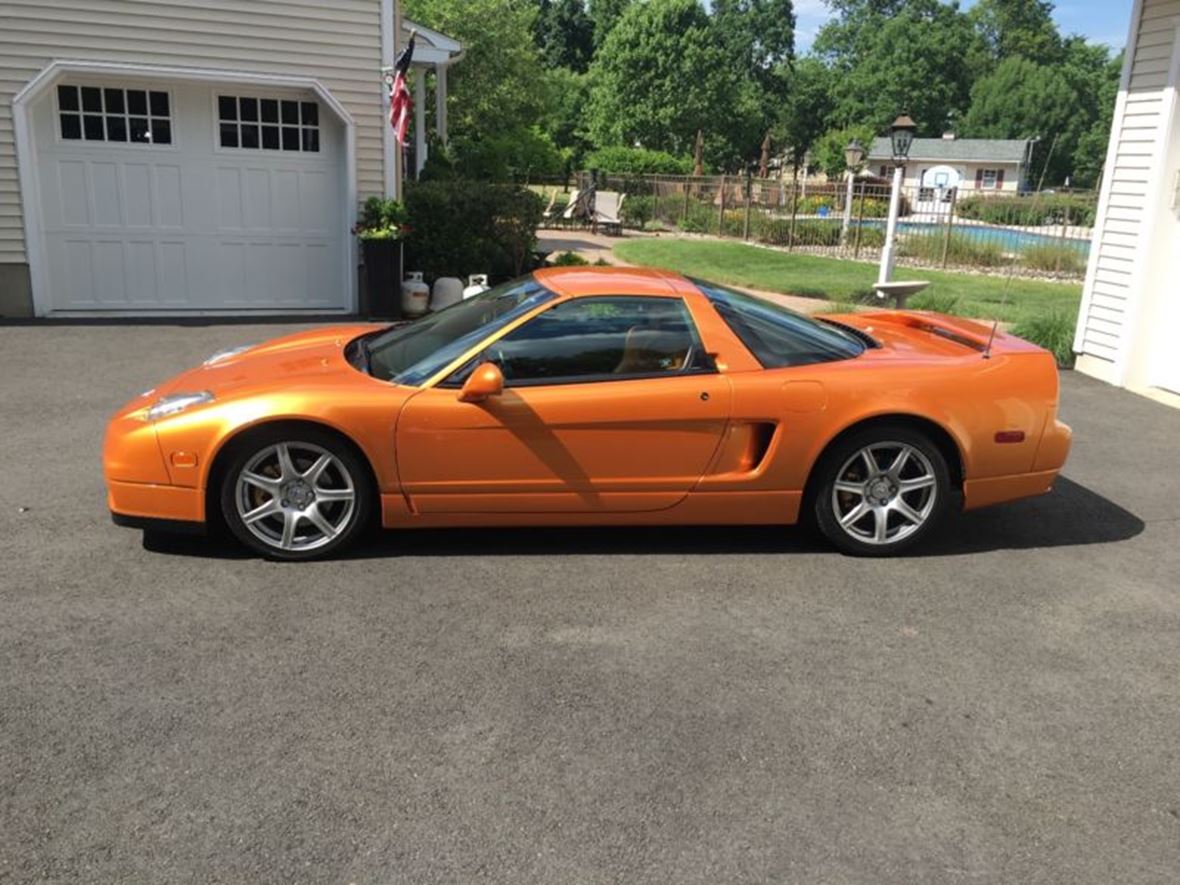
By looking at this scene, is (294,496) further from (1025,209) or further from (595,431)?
(1025,209)

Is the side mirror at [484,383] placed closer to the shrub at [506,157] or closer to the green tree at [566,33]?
the shrub at [506,157]

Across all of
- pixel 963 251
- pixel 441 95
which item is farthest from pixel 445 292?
pixel 963 251

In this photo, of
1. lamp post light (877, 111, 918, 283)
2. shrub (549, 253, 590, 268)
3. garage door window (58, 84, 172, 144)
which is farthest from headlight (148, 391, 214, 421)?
shrub (549, 253, 590, 268)

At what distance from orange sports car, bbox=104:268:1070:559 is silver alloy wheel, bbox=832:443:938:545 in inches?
0.4

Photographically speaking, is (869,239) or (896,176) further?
(869,239)

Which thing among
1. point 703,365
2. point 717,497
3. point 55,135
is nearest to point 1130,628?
point 717,497

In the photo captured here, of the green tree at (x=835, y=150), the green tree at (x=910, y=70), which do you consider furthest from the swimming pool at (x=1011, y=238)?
the green tree at (x=910, y=70)

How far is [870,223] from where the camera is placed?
101ft

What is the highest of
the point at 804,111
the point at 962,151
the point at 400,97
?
the point at 804,111

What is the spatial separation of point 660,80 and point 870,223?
34.5 metres

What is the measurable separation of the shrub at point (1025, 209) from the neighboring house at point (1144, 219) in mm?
13087

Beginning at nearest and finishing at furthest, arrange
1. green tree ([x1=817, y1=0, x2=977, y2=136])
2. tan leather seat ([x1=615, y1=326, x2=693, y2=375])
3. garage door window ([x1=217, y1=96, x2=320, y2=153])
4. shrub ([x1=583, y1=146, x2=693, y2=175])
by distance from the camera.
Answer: tan leather seat ([x1=615, y1=326, x2=693, y2=375])
garage door window ([x1=217, y1=96, x2=320, y2=153])
shrub ([x1=583, y1=146, x2=693, y2=175])
green tree ([x1=817, y1=0, x2=977, y2=136])

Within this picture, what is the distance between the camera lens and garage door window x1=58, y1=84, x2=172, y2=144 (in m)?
10.9

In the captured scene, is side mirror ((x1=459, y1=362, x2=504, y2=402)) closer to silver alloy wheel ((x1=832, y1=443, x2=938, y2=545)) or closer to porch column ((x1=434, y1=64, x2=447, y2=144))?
silver alloy wheel ((x1=832, y1=443, x2=938, y2=545))
